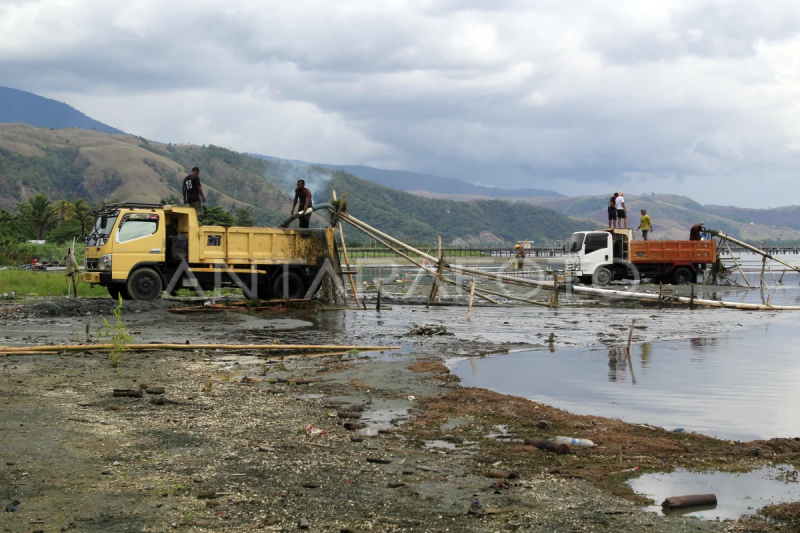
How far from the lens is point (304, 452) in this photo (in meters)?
6.54

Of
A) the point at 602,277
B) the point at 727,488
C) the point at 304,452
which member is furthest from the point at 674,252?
the point at 304,452

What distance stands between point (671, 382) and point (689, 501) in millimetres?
5989

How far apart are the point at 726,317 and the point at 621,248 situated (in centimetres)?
957

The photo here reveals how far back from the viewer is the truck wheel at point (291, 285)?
2172 centimetres

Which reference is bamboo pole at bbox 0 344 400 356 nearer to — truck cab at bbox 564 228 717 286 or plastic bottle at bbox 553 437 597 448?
plastic bottle at bbox 553 437 597 448

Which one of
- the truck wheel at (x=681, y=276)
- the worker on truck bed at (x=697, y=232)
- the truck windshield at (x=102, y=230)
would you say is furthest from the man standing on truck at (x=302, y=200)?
the worker on truck bed at (x=697, y=232)

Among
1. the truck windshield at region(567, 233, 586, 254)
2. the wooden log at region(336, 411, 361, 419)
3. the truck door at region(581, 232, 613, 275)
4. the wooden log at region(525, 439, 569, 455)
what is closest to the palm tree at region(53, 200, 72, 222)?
the truck windshield at region(567, 233, 586, 254)

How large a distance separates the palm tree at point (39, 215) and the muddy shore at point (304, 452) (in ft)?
188

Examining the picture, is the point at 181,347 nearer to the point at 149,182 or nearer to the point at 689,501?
the point at 689,501

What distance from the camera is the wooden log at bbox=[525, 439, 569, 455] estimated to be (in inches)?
267

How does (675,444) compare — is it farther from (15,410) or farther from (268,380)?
(15,410)

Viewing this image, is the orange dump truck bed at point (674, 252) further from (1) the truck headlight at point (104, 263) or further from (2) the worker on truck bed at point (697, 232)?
(1) the truck headlight at point (104, 263)

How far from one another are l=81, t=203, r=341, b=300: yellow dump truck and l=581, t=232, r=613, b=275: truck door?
497 inches

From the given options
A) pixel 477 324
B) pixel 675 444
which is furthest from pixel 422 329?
pixel 675 444
